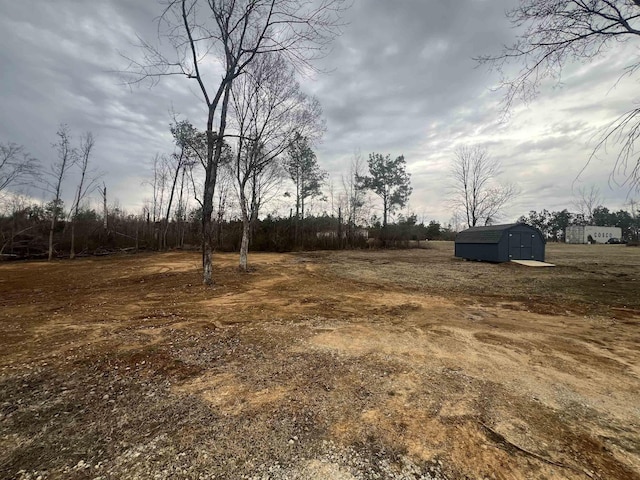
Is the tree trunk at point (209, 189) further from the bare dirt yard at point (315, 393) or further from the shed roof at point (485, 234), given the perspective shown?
the shed roof at point (485, 234)

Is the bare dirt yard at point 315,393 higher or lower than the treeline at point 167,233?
lower

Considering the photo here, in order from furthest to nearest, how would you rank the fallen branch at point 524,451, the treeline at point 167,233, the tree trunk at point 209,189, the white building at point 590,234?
1. the white building at point 590,234
2. the treeline at point 167,233
3. the tree trunk at point 209,189
4. the fallen branch at point 524,451

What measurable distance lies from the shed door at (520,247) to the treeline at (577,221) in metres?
43.9

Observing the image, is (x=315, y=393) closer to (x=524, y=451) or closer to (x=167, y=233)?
(x=524, y=451)

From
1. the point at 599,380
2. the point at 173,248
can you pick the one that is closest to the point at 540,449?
the point at 599,380

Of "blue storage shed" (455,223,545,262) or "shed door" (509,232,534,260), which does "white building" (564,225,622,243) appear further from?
"shed door" (509,232,534,260)

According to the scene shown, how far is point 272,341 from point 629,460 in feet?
10.6

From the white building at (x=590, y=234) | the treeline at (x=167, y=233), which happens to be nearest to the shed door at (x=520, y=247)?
the treeline at (x=167, y=233)

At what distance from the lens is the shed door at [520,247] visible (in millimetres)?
14594

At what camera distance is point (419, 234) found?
1280 inches

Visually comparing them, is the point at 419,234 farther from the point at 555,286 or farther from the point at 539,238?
the point at 555,286

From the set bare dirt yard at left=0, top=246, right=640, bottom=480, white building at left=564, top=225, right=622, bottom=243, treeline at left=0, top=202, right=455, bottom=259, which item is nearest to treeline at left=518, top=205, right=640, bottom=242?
white building at left=564, top=225, right=622, bottom=243

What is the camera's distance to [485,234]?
52.3 ft

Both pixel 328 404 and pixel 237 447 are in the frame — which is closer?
pixel 237 447
